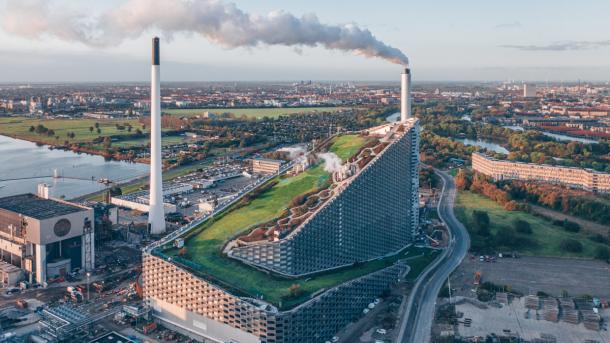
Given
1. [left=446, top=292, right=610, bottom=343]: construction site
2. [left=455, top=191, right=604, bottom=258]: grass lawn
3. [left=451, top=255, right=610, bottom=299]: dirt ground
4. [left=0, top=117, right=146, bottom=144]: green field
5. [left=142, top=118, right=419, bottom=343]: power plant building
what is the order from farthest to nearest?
[left=0, top=117, right=146, bottom=144]: green field → [left=455, top=191, right=604, bottom=258]: grass lawn → [left=451, top=255, right=610, bottom=299]: dirt ground → [left=446, top=292, right=610, bottom=343]: construction site → [left=142, top=118, right=419, bottom=343]: power plant building

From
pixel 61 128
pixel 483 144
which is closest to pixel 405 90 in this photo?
pixel 483 144

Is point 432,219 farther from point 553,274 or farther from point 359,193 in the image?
point 359,193

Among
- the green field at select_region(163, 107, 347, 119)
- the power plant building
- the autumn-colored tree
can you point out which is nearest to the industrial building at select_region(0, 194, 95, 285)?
the power plant building

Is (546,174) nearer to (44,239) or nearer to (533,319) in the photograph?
(533,319)

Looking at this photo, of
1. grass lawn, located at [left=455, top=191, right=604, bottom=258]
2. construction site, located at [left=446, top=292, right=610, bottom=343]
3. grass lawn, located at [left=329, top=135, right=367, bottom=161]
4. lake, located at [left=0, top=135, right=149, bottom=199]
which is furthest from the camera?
lake, located at [left=0, top=135, right=149, bottom=199]

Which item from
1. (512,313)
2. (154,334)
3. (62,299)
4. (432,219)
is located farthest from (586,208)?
(62,299)

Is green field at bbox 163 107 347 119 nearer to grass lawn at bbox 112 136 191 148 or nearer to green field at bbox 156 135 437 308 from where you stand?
grass lawn at bbox 112 136 191 148
